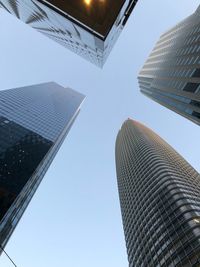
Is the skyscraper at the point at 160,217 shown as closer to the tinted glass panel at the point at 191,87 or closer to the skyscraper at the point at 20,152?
the tinted glass panel at the point at 191,87

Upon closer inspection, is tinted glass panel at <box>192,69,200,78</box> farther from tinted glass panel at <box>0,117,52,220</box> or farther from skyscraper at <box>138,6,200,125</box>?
tinted glass panel at <box>0,117,52,220</box>

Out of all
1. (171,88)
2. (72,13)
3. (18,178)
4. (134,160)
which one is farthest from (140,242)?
(72,13)

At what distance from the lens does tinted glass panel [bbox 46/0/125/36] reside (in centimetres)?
1986

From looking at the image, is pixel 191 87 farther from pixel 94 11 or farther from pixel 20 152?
pixel 20 152

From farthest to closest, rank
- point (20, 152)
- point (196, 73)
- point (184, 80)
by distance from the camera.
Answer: point (20, 152)
point (184, 80)
point (196, 73)

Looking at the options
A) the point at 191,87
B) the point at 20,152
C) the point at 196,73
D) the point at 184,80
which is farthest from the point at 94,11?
the point at 20,152

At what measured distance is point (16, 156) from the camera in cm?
6159

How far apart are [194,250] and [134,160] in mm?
65519

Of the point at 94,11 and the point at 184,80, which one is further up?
the point at 184,80

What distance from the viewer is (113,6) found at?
19969 mm

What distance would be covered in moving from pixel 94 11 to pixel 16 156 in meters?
48.1

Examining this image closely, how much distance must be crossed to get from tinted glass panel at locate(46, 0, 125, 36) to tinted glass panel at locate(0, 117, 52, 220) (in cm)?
3531

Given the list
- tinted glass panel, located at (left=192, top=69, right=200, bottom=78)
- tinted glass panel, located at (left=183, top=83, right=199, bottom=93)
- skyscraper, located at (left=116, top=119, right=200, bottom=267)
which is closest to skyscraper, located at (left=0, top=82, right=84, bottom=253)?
skyscraper, located at (left=116, top=119, right=200, bottom=267)

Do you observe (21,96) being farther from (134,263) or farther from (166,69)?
(134,263)
